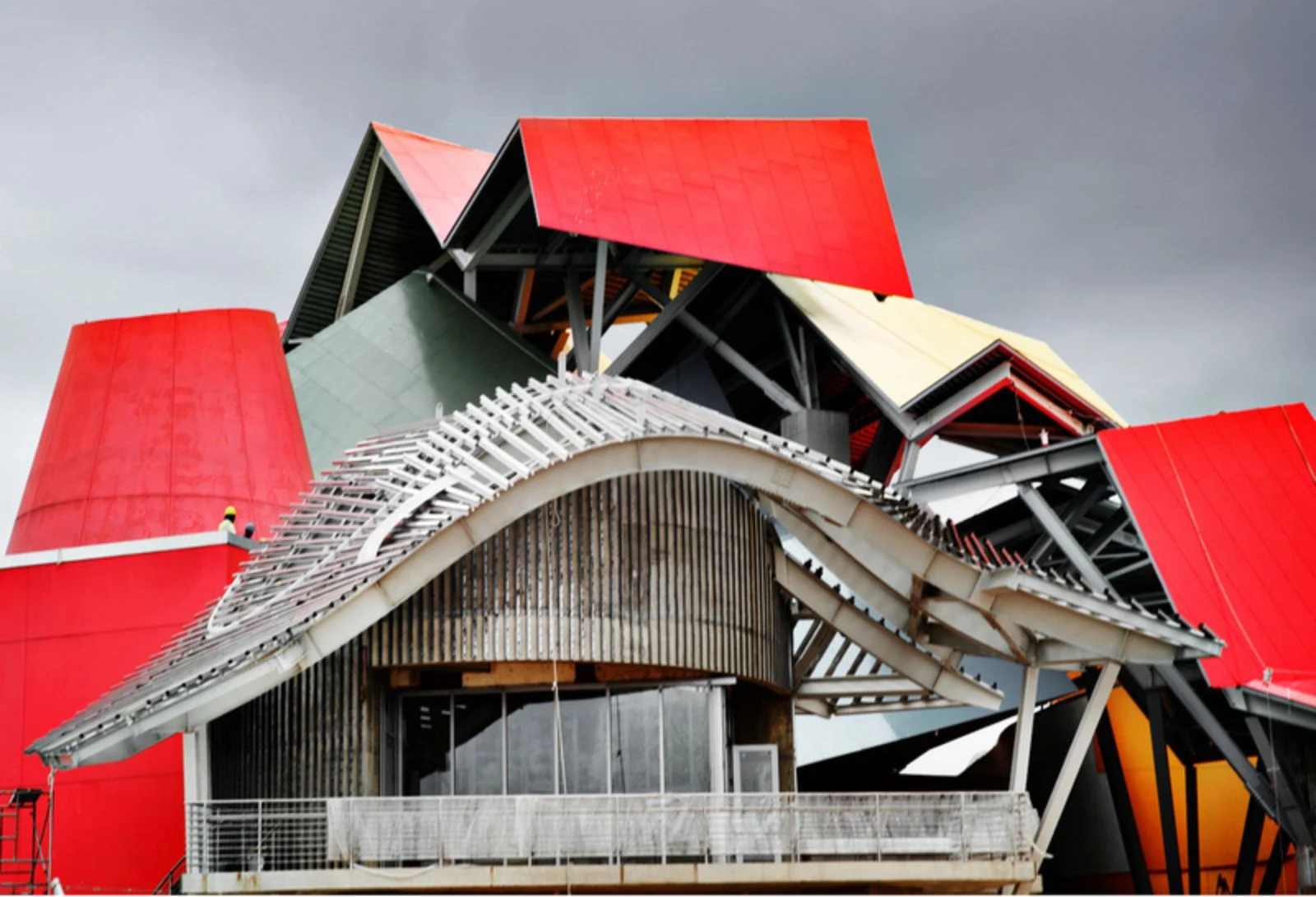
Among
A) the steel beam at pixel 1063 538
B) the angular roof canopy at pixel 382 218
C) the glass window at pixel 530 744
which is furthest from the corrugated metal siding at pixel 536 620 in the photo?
the angular roof canopy at pixel 382 218

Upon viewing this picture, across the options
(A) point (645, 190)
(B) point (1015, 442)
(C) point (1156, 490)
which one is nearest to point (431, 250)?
(A) point (645, 190)

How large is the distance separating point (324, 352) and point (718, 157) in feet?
39.7

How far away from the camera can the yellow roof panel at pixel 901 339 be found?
42375 mm

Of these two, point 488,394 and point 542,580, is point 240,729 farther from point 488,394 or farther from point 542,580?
point 488,394

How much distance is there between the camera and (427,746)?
2864 centimetres

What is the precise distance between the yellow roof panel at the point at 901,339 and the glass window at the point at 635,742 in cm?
1417

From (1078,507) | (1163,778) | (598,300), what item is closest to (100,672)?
(598,300)

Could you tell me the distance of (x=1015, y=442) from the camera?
151ft

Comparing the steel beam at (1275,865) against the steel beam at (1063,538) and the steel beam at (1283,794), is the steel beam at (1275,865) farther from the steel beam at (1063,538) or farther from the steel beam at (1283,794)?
the steel beam at (1063,538)

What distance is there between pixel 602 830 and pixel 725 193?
21.3 meters

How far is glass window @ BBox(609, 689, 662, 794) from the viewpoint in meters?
28.9

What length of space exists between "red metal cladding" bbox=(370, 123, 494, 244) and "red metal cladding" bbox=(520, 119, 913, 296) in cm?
592

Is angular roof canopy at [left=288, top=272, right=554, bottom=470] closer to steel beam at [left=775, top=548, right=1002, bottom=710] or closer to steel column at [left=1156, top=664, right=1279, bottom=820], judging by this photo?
steel beam at [left=775, top=548, right=1002, bottom=710]

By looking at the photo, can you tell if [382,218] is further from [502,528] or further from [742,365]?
[502,528]
